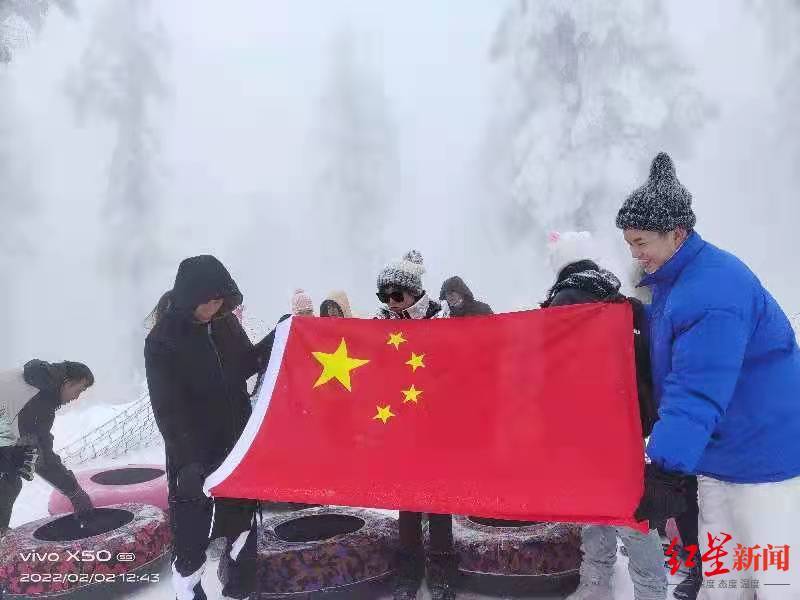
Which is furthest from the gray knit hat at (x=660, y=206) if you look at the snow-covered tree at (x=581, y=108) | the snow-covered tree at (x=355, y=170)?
the snow-covered tree at (x=355, y=170)

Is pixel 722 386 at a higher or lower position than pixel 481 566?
higher

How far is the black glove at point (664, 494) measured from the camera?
51.3 inches

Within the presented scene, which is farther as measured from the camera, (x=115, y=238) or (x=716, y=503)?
(x=115, y=238)

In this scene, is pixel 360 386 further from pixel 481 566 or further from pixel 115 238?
pixel 115 238

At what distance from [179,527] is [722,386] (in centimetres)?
173

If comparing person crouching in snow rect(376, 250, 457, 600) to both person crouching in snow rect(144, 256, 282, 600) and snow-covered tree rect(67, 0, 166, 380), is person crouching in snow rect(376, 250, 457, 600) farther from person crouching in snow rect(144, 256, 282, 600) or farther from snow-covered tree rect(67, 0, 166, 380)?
snow-covered tree rect(67, 0, 166, 380)

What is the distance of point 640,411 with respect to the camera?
1.68m

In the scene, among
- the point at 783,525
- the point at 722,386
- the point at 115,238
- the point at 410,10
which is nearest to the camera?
the point at 722,386

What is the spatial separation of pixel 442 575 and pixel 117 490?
6.06 feet

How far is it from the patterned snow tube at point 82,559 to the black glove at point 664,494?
2012 mm

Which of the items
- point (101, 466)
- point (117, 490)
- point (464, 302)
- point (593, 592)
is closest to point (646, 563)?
point (593, 592)

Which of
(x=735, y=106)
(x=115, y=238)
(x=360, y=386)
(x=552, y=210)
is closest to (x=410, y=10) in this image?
(x=552, y=210)

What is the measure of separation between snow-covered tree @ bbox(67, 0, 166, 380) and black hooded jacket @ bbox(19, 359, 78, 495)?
18.8ft

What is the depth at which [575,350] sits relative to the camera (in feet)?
6.00
